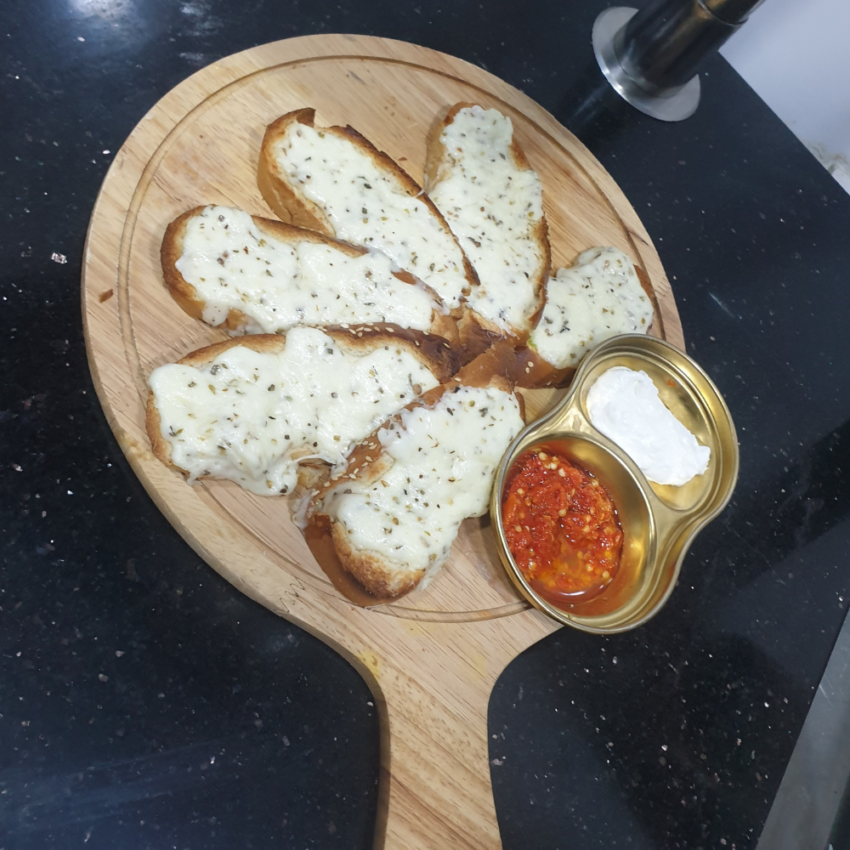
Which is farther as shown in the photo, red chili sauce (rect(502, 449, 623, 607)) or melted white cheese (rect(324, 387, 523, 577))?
red chili sauce (rect(502, 449, 623, 607))

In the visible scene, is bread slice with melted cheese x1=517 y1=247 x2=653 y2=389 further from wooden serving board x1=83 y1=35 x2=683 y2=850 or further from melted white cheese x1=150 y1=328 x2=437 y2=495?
melted white cheese x1=150 y1=328 x2=437 y2=495

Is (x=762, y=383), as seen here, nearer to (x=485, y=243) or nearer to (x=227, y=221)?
(x=485, y=243)

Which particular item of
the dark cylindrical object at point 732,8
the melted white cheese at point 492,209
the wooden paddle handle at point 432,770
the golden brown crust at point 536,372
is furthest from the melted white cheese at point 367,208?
the dark cylindrical object at point 732,8

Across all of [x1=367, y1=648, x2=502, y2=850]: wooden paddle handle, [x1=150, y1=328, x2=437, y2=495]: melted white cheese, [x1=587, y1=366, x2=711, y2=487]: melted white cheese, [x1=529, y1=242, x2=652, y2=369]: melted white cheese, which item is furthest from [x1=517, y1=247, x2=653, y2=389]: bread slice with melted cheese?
[x1=367, y1=648, x2=502, y2=850]: wooden paddle handle

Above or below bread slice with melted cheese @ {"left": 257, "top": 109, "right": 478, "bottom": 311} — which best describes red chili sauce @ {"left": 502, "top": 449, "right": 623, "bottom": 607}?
below

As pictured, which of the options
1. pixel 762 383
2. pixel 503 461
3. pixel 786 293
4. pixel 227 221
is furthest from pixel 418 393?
pixel 786 293

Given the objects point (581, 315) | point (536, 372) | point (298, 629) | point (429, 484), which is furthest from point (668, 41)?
point (298, 629)
